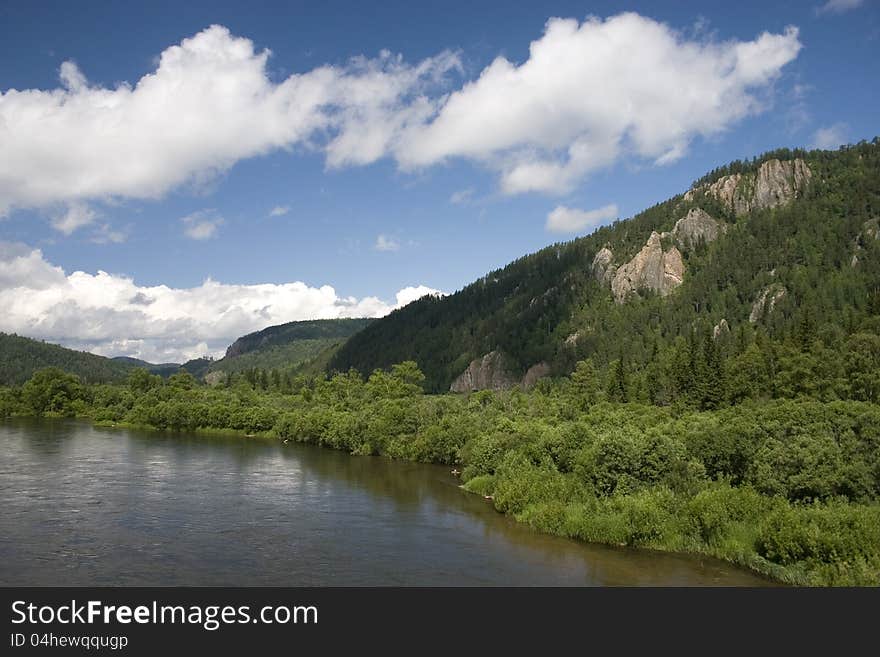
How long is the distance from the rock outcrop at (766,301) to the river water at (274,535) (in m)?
144

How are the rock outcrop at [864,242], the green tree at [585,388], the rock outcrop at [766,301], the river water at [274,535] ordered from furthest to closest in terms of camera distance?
the rock outcrop at [864,242] → the rock outcrop at [766,301] → the green tree at [585,388] → the river water at [274,535]

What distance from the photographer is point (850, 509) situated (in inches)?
1513

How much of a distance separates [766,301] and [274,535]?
7084 inches

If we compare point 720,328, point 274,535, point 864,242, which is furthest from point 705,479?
point 864,242

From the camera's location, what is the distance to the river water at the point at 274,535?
123 feet

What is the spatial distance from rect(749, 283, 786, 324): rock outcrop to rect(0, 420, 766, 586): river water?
144275 mm

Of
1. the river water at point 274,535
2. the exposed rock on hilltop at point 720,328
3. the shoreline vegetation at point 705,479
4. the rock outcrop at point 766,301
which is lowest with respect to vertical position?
the river water at point 274,535

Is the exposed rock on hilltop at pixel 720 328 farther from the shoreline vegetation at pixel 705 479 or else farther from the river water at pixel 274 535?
the river water at pixel 274 535

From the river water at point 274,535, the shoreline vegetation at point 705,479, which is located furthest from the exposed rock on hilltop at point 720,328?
the river water at point 274,535

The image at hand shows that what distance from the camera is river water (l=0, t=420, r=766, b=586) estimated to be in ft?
123

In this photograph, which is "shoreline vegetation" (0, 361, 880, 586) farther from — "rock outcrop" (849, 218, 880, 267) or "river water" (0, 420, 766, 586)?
"rock outcrop" (849, 218, 880, 267)

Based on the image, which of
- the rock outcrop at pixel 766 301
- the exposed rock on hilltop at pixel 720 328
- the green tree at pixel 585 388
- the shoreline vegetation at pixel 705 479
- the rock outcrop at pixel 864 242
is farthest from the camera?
the rock outcrop at pixel 864 242
